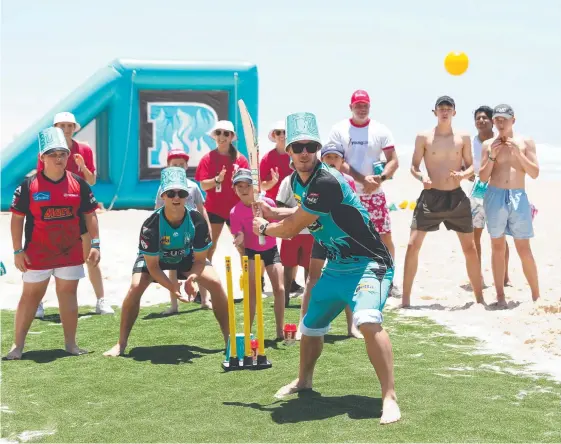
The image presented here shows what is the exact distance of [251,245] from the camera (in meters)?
8.88

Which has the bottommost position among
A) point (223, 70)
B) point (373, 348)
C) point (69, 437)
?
point (69, 437)

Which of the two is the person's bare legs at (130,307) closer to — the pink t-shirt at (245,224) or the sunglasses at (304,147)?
the pink t-shirt at (245,224)

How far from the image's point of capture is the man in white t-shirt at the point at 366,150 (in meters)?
10.3

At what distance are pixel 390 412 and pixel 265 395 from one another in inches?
46.4

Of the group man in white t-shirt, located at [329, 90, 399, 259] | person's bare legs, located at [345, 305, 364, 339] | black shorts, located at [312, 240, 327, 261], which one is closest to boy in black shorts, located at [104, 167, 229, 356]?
black shorts, located at [312, 240, 327, 261]

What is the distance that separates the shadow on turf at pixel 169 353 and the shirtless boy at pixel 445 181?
3.00 meters

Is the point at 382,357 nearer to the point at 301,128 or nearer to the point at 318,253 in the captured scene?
the point at 301,128

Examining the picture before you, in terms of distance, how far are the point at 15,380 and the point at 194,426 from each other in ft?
7.15

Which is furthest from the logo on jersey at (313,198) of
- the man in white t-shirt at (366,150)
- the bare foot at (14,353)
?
the man in white t-shirt at (366,150)

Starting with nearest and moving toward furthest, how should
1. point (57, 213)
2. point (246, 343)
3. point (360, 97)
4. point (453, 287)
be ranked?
point (246, 343) → point (57, 213) → point (360, 97) → point (453, 287)

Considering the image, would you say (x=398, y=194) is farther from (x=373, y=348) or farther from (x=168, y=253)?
(x=373, y=348)

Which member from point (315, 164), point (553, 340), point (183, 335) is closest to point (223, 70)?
point (183, 335)

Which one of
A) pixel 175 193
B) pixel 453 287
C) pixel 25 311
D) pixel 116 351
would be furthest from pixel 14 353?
pixel 453 287

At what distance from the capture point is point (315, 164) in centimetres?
622
